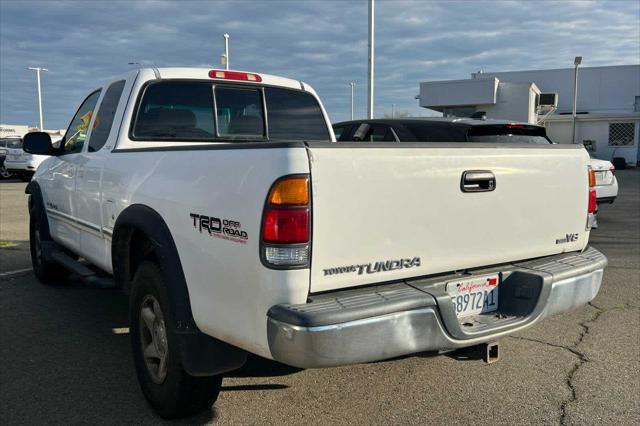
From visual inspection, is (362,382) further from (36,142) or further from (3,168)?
(3,168)

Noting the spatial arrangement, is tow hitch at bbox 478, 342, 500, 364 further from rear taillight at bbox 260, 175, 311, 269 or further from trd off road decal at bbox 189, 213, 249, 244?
trd off road decal at bbox 189, 213, 249, 244

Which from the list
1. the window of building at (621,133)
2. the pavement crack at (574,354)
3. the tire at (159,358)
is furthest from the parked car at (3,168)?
the window of building at (621,133)

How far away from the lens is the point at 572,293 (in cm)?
334

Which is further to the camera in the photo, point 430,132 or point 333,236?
point 430,132

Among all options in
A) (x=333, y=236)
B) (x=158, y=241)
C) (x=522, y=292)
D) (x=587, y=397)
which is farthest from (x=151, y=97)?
(x=587, y=397)

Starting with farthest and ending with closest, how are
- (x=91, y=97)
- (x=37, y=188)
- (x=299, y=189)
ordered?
(x=37, y=188) < (x=91, y=97) < (x=299, y=189)

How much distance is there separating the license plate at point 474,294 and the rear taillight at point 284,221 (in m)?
0.96

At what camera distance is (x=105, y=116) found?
15.3 feet

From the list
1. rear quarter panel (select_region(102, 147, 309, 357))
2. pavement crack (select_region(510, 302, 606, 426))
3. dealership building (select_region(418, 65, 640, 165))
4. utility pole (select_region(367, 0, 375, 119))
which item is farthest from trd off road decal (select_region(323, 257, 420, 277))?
dealership building (select_region(418, 65, 640, 165))

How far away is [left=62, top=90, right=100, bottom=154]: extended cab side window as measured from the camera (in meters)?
5.11

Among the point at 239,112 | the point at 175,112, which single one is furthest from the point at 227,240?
the point at 239,112

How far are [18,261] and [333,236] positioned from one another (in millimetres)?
6698

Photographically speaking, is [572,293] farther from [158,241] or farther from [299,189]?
[158,241]

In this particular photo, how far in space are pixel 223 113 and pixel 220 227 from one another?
2.23m
